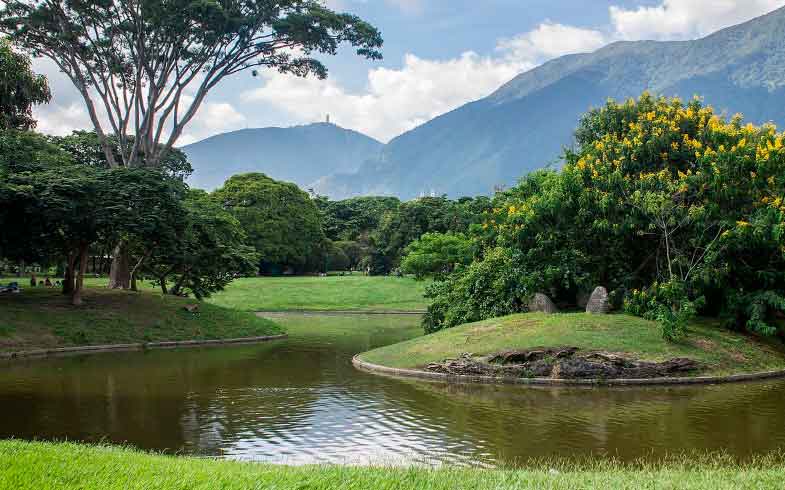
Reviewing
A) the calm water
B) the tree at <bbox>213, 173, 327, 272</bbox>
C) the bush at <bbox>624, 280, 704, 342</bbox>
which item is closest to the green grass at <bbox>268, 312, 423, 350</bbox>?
the calm water

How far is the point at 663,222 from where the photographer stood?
22.8m

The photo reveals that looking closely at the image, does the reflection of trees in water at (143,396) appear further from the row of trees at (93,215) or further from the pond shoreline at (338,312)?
the pond shoreline at (338,312)

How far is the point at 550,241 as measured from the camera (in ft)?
85.8

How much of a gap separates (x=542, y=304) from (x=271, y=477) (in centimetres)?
1898

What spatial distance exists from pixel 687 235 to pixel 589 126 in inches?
317

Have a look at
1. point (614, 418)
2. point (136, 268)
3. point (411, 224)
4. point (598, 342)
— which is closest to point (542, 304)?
point (598, 342)

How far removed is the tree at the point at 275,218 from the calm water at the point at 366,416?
5598 centimetres

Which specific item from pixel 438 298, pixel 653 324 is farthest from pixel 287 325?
pixel 653 324

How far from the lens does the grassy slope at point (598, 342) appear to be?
20.2 meters

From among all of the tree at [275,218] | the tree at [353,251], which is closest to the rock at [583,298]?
the tree at [275,218]

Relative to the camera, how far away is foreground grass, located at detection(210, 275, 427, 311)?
54.7 m

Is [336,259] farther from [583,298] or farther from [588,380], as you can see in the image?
[588,380]

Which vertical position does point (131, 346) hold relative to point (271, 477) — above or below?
below

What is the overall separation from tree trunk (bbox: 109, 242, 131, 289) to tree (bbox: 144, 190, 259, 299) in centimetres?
133
